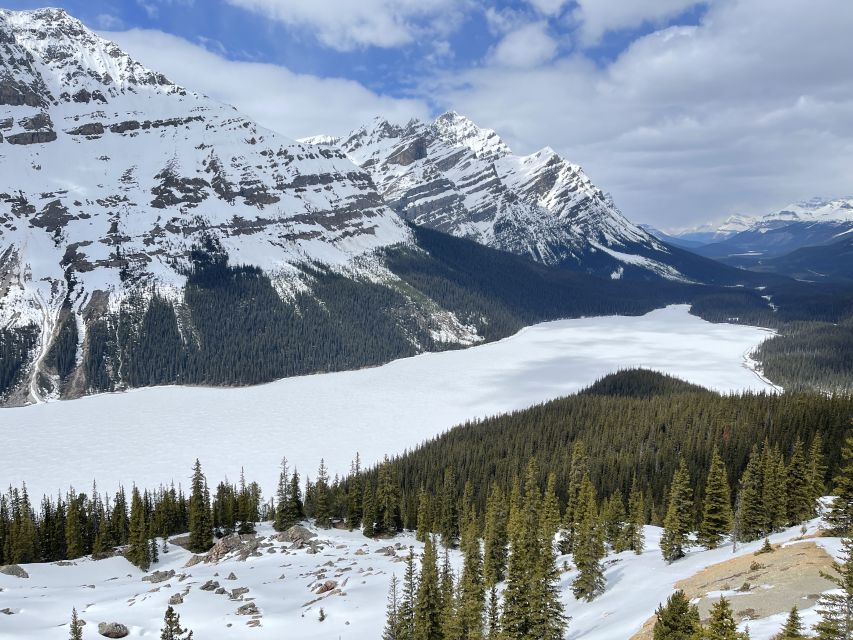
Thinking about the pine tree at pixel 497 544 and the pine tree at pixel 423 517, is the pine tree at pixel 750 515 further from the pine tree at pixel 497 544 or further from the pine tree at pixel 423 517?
the pine tree at pixel 423 517

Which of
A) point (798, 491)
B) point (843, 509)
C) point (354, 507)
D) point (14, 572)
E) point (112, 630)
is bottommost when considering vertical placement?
point (354, 507)

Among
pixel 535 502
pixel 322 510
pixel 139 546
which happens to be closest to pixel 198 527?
pixel 139 546

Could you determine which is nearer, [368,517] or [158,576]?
[158,576]

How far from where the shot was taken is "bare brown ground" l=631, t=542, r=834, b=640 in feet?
108

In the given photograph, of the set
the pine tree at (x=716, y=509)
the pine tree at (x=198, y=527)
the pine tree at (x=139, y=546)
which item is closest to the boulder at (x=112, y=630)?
the pine tree at (x=139, y=546)

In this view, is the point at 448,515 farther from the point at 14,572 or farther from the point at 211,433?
the point at 211,433

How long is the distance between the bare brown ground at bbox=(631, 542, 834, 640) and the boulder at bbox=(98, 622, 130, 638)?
155 feet

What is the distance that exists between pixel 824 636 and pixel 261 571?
65.7 meters

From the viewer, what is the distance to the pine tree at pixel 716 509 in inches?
2334

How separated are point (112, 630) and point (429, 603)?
103 ft

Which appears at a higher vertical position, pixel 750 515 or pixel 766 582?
pixel 766 582

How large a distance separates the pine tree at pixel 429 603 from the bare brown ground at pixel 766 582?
56.7 ft

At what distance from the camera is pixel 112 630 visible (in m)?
52.5

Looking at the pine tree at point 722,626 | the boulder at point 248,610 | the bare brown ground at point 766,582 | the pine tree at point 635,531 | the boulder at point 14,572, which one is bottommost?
the boulder at point 14,572
